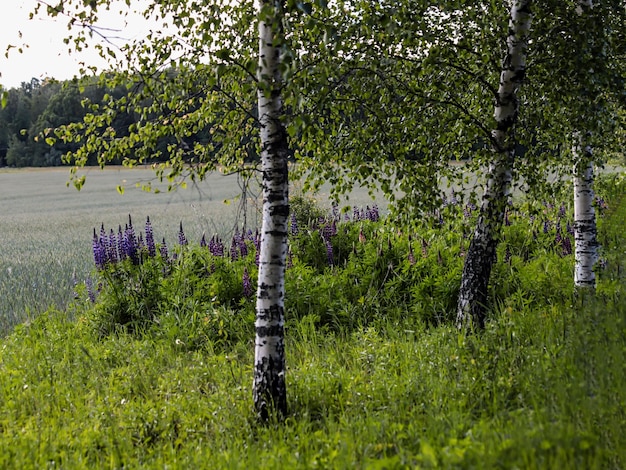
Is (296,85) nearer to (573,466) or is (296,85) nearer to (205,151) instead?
(205,151)

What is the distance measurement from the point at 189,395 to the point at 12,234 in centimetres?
1555

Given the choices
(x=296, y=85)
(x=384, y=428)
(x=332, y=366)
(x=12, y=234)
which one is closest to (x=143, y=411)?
(x=332, y=366)

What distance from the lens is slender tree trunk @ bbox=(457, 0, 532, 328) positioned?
629 cm

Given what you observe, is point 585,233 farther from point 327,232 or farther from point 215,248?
point 215,248

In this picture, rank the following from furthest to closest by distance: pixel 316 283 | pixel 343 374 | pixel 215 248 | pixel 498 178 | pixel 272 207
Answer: pixel 215 248, pixel 316 283, pixel 498 178, pixel 343 374, pixel 272 207

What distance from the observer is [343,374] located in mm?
6086

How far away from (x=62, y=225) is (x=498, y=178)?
18307 mm

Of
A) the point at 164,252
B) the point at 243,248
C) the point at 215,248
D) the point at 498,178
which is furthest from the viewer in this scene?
the point at 243,248

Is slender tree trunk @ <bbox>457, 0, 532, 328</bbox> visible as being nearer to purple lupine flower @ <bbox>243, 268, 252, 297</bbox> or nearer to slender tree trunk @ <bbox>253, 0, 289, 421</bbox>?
slender tree trunk @ <bbox>253, 0, 289, 421</bbox>

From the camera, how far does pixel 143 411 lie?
5707 millimetres

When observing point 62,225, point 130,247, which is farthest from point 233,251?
point 62,225

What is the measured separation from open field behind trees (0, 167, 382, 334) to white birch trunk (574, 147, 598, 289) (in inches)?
174

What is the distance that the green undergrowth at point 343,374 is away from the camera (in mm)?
4211

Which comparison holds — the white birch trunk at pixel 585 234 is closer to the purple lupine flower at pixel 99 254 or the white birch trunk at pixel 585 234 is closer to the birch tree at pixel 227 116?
the birch tree at pixel 227 116
